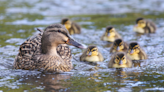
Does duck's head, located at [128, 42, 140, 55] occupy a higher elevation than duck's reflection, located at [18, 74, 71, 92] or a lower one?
higher

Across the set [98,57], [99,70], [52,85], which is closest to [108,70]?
[99,70]

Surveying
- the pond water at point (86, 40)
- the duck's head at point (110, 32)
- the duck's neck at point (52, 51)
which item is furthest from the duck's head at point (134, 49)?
the duck's neck at point (52, 51)

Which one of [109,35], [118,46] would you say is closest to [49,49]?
[118,46]

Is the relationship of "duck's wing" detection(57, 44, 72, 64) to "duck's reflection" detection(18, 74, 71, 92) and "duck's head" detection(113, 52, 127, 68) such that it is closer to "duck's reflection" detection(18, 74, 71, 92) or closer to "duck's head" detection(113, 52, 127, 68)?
"duck's reflection" detection(18, 74, 71, 92)

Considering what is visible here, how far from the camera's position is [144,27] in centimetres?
860

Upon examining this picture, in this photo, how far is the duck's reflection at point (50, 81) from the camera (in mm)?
4317

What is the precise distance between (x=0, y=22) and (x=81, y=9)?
3.25 metres

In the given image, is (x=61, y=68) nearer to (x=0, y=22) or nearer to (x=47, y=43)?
(x=47, y=43)

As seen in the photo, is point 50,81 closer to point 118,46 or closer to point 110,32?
point 118,46

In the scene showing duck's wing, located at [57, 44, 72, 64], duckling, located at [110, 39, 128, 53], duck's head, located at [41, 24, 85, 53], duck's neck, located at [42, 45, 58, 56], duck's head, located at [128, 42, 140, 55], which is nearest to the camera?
duck's head, located at [41, 24, 85, 53]

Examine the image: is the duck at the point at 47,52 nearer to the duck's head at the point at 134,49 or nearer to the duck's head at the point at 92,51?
the duck's head at the point at 92,51

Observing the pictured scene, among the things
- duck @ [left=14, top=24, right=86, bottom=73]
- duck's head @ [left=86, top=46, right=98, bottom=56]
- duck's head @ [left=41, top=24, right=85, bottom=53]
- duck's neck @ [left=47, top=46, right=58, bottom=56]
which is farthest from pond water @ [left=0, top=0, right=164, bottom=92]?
duck's head @ [left=41, top=24, right=85, bottom=53]

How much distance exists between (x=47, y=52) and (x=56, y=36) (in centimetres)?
33

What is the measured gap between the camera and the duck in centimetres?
507
